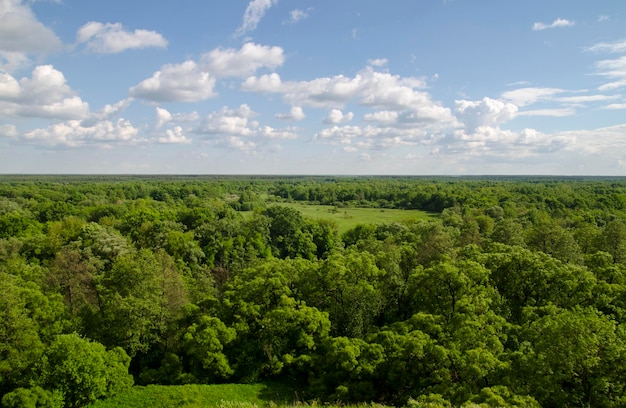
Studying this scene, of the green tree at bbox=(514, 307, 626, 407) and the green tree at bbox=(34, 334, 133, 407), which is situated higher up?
the green tree at bbox=(514, 307, 626, 407)

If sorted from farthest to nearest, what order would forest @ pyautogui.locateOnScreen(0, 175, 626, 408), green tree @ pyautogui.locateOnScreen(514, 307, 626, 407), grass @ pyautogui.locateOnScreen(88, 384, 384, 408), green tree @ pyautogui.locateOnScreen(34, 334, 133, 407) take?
green tree @ pyautogui.locateOnScreen(34, 334, 133, 407) < grass @ pyautogui.locateOnScreen(88, 384, 384, 408) < forest @ pyautogui.locateOnScreen(0, 175, 626, 408) < green tree @ pyautogui.locateOnScreen(514, 307, 626, 407)

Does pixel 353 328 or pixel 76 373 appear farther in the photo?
pixel 353 328

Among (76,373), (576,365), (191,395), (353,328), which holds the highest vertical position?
(576,365)

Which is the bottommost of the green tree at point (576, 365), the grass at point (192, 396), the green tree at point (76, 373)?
the grass at point (192, 396)

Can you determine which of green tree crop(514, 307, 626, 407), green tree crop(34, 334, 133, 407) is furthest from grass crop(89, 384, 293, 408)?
green tree crop(514, 307, 626, 407)

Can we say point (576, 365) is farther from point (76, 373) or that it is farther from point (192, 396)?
point (76, 373)

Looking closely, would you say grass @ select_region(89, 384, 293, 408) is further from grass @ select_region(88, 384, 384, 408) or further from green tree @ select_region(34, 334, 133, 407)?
green tree @ select_region(34, 334, 133, 407)

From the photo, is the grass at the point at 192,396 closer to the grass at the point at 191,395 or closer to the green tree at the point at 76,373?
the grass at the point at 191,395

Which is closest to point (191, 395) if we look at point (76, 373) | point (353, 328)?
point (76, 373)

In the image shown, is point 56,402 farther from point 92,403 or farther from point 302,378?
point 302,378

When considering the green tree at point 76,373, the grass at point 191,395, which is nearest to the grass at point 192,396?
the grass at point 191,395

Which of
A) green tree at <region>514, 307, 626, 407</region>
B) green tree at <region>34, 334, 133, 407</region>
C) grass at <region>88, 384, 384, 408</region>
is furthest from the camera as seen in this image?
green tree at <region>34, 334, 133, 407</region>

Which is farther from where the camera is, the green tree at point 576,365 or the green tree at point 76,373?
the green tree at point 76,373
